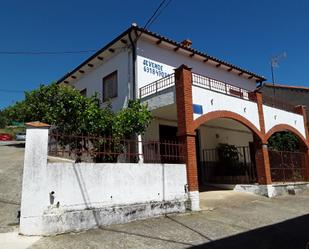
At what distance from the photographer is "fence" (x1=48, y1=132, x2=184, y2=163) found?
27.4 feet

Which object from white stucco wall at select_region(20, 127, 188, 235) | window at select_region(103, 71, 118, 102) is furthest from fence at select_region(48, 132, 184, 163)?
window at select_region(103, 71, 118, 102)

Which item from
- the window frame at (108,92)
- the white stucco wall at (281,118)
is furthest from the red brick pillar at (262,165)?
the window frame at (108,92)

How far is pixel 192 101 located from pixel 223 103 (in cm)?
206

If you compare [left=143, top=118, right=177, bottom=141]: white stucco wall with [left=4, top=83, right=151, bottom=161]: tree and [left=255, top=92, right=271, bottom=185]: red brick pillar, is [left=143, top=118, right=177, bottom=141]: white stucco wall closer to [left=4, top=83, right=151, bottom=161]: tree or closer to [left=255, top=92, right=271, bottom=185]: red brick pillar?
[left=4, top=83, right=151, bottom=161]: tree

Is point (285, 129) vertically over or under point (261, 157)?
over

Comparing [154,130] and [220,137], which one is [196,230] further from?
[220,137]

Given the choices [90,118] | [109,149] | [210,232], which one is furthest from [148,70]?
[210,232]

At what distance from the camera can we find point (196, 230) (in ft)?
26.0

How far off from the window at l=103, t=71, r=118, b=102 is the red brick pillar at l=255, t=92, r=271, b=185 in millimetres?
6736

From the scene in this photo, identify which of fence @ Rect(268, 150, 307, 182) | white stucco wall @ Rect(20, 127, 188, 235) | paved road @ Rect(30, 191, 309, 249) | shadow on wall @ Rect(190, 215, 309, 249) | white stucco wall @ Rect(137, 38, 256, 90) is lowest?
shadow on wall @ Rect(190, 215, 309, 249)

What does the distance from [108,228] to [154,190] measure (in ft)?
6.78

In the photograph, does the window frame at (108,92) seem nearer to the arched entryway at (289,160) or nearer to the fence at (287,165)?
the arched entryway at (289,160)

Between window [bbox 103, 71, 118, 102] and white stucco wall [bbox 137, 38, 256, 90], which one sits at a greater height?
white stucco wall [bbox 137, 38, 256, 90]

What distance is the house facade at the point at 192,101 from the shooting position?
11.4 metres
